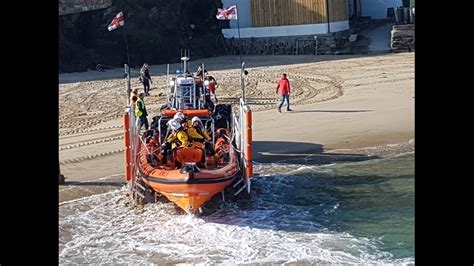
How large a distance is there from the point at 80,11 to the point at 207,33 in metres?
6.95

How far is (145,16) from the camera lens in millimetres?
34000

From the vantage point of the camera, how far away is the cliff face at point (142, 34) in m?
31.1

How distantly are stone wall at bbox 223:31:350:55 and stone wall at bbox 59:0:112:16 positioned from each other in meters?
6.42

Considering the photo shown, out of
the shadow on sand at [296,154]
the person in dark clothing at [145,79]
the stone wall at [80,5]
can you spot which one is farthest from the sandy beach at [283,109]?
the stone wall at [80,5]

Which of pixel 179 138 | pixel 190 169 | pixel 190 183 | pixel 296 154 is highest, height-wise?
pixel 179 138

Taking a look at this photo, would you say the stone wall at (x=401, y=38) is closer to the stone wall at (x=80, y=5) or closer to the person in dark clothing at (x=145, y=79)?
the person in dark clothing at (x=145, y=79)

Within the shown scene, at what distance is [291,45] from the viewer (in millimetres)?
32875

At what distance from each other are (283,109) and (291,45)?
45.2 feet

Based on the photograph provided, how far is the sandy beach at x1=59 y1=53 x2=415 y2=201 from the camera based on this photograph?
597 inches

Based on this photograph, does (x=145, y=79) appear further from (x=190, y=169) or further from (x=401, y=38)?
(x=190, y=169)

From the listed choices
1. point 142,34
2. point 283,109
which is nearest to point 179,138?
point 283,109

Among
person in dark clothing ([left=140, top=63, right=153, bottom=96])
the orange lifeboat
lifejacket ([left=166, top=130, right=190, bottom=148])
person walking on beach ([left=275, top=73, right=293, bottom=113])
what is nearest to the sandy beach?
person walking on beach ([left=275, top=73, right=293, bottom=113])
